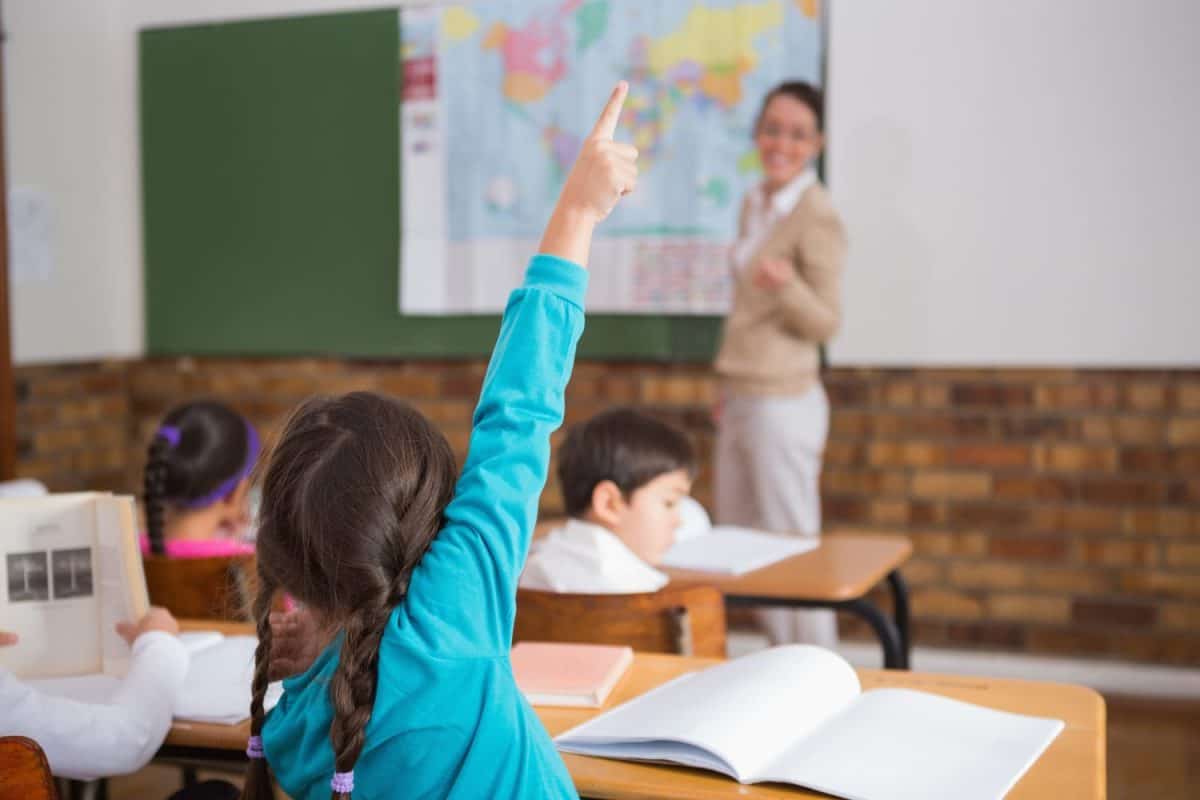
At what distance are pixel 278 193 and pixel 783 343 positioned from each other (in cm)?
210

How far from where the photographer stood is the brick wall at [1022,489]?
12.3 ft

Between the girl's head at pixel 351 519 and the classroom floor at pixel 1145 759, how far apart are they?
7.35ft

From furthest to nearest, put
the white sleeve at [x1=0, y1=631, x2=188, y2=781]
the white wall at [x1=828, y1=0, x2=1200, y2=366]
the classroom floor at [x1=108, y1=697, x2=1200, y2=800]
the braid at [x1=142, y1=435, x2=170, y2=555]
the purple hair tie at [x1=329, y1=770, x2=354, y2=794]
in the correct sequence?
the white wall at [x1=828, y1=0, x2=1200, y2=366] → the classroom floor at [x1=108, y1=697, x2=1200, y2=800] → the braid at [x1=142, y1=435, x2=170, y2=555] → the white sleeve at [x1=0, y1=631, x2=188, y2=781] → the purple hair tie at [x1=329, y1=770, x2=354, y2=794]

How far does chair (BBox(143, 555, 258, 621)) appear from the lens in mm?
2203

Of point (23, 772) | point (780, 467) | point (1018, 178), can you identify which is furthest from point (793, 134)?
Answer: point (23, 772)

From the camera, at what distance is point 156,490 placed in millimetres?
2383

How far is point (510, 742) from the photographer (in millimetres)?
1134

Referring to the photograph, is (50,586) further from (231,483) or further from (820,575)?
(820,575)

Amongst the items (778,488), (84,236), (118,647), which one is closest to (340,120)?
(84,236)

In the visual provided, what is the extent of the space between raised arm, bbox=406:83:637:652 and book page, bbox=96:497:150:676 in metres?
0.70

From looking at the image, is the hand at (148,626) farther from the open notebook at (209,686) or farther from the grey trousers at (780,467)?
the grey trousers at (780,467)

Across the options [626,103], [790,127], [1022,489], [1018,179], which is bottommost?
[1022,489]

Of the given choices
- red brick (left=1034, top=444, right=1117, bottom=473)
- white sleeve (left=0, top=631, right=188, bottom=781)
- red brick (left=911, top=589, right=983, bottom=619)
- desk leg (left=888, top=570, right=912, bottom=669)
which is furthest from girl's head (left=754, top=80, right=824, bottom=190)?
white sleeve (left=0, top=631, right=188, bottom=781)

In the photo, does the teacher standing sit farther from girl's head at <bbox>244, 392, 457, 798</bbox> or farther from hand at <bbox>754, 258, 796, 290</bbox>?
girl's head at <bbox>244, 392, 457, 798</bbox>
